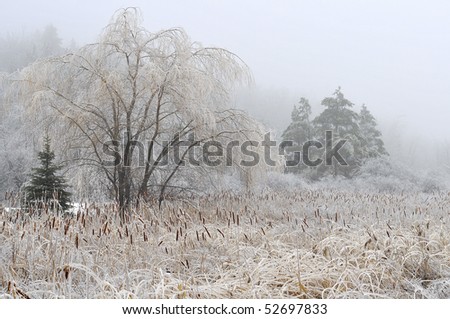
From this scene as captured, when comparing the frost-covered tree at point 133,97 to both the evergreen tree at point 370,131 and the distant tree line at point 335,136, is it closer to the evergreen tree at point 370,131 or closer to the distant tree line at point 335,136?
the distant tree line at point 335,136

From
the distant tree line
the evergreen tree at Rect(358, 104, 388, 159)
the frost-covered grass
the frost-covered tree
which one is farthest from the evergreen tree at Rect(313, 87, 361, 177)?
the frost-covered grass

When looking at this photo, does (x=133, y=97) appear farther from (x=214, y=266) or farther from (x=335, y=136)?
(x=335, y=136)

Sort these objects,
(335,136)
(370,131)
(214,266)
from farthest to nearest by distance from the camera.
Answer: (370,131), (335,136), (214,266)

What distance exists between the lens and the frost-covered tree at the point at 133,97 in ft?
28.6

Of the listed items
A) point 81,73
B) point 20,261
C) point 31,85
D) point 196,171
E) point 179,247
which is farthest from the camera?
point 196,171

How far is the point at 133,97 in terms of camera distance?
9078mm

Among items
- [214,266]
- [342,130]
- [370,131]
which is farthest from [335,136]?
[214,266]

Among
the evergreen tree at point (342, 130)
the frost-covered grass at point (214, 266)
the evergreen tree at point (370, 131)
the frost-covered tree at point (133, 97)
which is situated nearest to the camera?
Result: the frost-covered grass at point (214, 266)

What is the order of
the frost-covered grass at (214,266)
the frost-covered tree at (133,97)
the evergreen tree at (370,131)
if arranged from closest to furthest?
the frost-covered grass at (214,266)
the frost-covered tree at (133,97)
the evergreen tree at (370,131)

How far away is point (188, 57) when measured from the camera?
902 centimetres

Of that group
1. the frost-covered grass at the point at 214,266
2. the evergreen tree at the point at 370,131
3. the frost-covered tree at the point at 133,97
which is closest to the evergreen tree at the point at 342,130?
the evergreen tree at the point at 370,131
